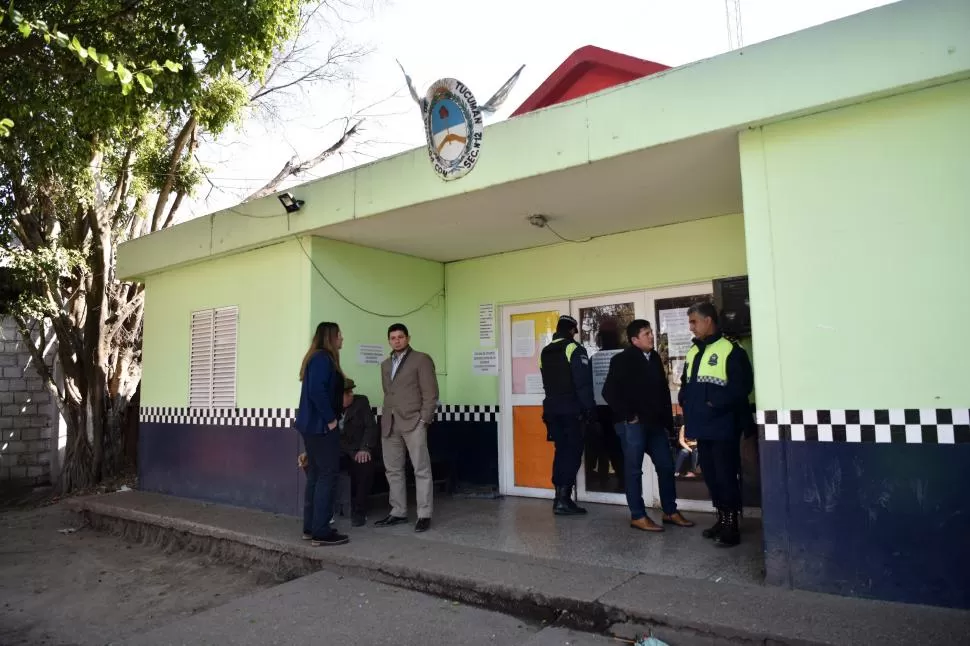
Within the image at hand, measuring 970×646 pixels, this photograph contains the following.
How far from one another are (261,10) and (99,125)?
6.16 feet

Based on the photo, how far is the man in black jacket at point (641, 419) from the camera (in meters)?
5.32

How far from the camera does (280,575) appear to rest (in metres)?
5.39

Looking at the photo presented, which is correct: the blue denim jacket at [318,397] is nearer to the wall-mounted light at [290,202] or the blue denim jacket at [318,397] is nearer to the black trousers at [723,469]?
the wall-mounted light at [290,202]

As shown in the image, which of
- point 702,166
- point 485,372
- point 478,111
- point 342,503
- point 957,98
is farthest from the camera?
point 485,372

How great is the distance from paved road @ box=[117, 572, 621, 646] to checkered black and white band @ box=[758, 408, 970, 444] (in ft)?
5.17

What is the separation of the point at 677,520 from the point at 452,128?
12.2 ft

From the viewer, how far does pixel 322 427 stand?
519 cm

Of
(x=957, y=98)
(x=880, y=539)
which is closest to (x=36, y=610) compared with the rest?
(x=880, y=539)

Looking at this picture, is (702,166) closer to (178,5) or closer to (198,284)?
(178,5)

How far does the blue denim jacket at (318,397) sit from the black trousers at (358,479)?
1025 millimetres

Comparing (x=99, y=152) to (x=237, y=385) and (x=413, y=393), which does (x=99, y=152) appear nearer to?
(x=237, y=385)

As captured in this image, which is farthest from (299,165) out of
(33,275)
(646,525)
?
(646,525)

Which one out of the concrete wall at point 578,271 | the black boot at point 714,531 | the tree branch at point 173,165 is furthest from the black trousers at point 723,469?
the tree branch at point 173,165

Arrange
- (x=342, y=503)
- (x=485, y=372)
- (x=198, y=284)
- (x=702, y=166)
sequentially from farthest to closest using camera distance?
(x=198, y=284) → (x=485, y=372) → (x=342, y=503) → (x=702, y=166)
